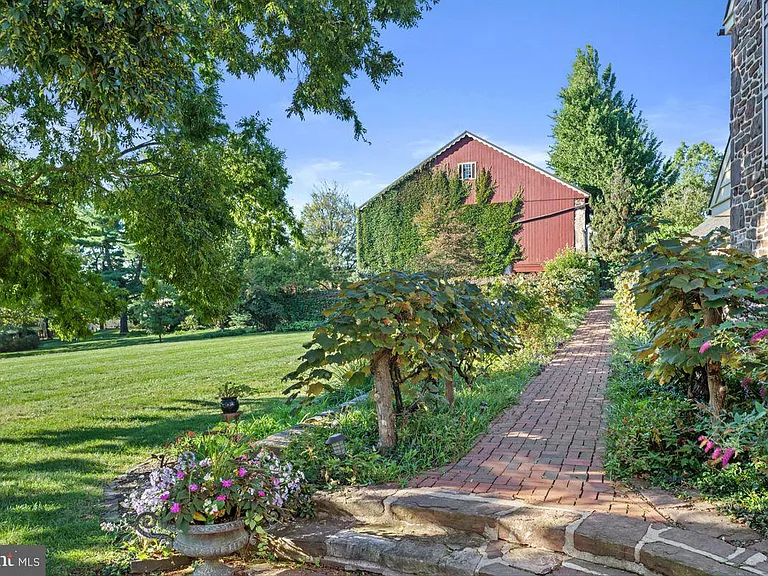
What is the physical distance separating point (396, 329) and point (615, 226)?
24.3 meters

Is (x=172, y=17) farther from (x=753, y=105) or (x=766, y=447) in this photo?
(x=753, y=105)

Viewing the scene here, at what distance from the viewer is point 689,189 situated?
93.2ft

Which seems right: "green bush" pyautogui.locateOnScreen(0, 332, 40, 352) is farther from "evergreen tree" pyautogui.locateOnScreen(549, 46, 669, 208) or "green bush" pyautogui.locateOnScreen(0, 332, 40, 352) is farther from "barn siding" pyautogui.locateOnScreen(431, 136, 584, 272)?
"evergreen tree" pyautogui.locateOnScreen(549, 46, 669, 208)

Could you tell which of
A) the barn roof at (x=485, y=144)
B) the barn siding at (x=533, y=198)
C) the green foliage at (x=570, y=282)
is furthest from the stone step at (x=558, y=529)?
the barn roof at (x=485, y=144)

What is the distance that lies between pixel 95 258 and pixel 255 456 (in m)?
29.0

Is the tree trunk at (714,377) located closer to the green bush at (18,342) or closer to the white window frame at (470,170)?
the white window frame at (470,170)

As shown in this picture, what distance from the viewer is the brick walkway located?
320 centimetres

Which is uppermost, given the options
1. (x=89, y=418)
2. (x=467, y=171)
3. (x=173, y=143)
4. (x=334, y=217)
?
(x=334, y=217)

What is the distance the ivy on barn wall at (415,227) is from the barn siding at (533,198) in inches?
14.2

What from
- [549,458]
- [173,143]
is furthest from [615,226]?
[549,458]

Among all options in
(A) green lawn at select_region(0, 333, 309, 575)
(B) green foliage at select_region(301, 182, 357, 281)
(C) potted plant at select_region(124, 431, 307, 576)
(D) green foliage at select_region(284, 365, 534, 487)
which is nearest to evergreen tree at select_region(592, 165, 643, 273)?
(A) green lawn at select_region(0, 333, 309, 575)

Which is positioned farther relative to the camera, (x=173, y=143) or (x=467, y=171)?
(x=467, y=171)

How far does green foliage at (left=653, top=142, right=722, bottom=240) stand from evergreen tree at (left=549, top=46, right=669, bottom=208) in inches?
51.1

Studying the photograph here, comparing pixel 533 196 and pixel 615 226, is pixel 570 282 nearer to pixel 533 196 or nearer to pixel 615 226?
pixel 533 196
